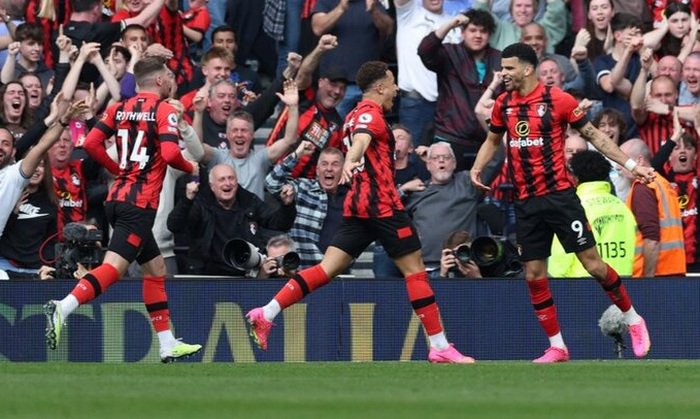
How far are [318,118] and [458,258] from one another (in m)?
2.76

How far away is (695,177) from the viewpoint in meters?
17.2

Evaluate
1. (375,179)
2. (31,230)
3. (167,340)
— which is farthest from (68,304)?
(31,230)

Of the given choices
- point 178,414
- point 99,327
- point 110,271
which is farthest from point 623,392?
Result: point 99,327

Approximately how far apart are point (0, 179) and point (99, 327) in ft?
5.46

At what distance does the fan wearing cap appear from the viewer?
17750 millimetres

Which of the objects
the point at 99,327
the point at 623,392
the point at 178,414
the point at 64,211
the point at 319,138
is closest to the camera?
the point at 178,414

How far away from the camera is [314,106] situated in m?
18.1

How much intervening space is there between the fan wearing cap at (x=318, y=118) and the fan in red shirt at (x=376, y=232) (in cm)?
377

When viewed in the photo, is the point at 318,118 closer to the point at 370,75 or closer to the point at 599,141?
the point at 370,75

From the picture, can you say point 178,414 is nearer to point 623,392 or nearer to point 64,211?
point 623,392

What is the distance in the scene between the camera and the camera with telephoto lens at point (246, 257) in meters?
15.7

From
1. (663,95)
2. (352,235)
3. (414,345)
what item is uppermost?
(663,95)

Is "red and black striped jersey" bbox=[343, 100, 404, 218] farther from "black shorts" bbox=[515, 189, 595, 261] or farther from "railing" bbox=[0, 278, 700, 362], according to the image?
"railing" bbox=[0, 278, 700, 362]

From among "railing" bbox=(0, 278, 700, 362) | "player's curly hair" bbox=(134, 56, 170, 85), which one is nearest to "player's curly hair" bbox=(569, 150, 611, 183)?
"railing" bbox=(0, 278, 700, 362)
